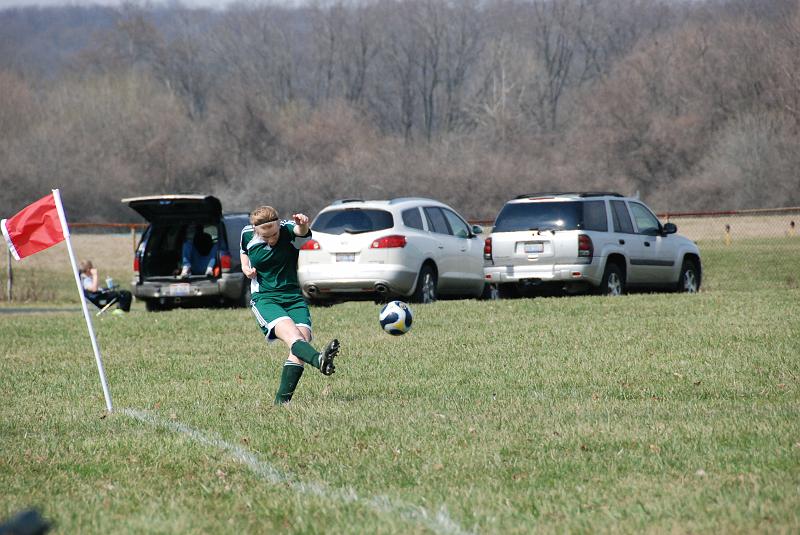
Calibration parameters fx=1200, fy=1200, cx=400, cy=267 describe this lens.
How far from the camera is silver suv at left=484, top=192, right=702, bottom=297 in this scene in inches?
773

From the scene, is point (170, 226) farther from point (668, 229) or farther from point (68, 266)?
point (68, 266)

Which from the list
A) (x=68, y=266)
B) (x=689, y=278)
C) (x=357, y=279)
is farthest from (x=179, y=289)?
(x=68, y=266)

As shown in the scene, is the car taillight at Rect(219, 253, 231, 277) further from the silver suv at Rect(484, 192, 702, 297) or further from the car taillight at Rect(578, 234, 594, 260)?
the car taillight at Rect(578, 234, 594, 260)

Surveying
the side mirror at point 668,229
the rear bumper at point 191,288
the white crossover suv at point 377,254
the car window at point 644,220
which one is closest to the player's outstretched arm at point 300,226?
the white crossover suv at point 377,254

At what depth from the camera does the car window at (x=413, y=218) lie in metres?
19.8

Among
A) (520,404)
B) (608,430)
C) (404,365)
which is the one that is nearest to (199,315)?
(404,365)

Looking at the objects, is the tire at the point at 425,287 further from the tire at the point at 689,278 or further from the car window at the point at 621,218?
the tire at the point at 689,278

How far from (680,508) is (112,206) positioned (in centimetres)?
7323

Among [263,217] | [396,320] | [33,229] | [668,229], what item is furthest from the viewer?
[668,229]

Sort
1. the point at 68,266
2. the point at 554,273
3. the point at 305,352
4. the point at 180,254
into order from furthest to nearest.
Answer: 1. the point at 68,266
2. the point at 180,254
3. the point at 554,273
4. the point at 305,352

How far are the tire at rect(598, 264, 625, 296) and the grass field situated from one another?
5209 mm

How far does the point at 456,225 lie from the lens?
2128 centimetres

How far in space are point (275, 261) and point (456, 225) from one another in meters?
12.2

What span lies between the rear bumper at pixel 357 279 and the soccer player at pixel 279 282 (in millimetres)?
9475
